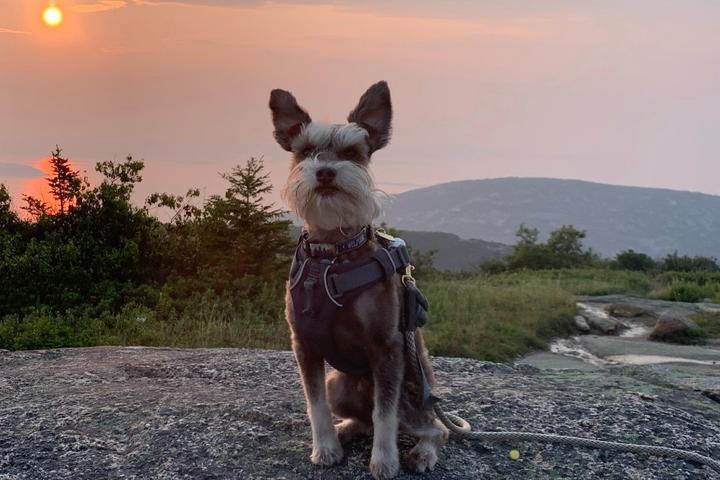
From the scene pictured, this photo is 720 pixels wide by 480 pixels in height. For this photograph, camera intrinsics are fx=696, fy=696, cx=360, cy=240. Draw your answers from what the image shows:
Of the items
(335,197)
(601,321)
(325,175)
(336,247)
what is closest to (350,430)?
(336,247)

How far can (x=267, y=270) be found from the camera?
16.6 meters

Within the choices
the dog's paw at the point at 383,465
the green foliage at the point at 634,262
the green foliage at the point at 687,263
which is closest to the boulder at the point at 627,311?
the green foliage at the point at 687,263

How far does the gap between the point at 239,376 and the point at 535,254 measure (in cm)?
3236

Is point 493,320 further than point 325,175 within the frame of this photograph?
Yes

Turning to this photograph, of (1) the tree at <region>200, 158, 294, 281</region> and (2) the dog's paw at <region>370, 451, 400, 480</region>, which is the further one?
(1) the tree at <region>200, 158, 294, 281</region>

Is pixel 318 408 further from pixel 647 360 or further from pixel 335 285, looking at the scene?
pixel 647 360

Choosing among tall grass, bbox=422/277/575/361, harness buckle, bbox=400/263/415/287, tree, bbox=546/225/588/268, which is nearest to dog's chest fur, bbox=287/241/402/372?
harness buckle, bbox=400/263/415/287

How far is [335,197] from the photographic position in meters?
4.18

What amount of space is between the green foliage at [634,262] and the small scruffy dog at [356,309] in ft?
115

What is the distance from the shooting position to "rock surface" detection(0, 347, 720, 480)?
4.83 metres

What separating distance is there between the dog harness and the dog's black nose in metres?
0.44

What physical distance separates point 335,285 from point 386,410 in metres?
0.86

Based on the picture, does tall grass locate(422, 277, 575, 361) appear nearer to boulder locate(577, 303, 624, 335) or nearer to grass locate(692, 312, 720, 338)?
boulder locate(577, 303, 624, 335)

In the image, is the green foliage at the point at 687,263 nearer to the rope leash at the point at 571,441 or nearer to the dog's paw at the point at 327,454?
the rope leash at the point at 571,441
